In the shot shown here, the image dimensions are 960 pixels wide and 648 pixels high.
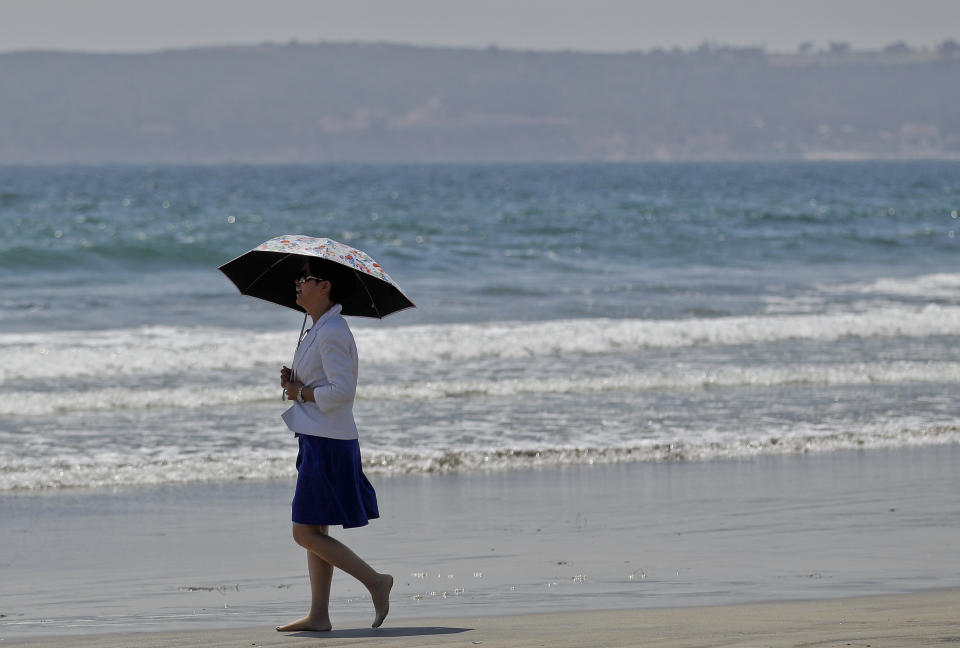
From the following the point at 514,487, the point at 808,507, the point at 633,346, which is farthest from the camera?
the point at 633,346

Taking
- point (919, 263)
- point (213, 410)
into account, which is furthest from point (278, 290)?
point (919, 263)

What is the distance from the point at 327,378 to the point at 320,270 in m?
0.48

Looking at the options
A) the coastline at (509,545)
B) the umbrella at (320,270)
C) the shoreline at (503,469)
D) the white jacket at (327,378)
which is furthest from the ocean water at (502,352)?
the white jacket at (327,378)

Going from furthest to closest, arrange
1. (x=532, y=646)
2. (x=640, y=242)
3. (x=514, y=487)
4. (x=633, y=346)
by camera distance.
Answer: (x=640, y=242) < (x=633, y=346) < (x=514, y=487) < (x=532, y=646)

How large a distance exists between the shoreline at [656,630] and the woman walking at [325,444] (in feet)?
0.68

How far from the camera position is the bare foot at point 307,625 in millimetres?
5387

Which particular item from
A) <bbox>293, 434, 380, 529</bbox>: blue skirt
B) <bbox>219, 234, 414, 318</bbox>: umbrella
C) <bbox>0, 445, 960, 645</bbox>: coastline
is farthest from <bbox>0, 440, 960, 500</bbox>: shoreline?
<bbox>293, 434, 380, 529</bbox>: blue skirt

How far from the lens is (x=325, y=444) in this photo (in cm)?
530

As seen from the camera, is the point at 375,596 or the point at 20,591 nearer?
the point at 375,596

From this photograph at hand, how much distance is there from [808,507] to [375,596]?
3.30 meters

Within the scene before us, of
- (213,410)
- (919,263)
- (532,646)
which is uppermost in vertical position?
(919,263)

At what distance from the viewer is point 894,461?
30.8ft

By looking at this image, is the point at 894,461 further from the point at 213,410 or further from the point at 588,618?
the point at 213,410

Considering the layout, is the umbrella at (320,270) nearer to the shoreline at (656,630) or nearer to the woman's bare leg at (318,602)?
the woman's bare leg at (318,602)
